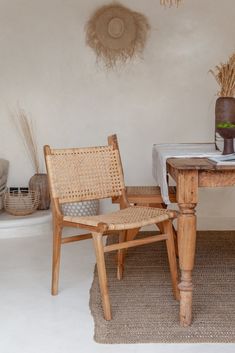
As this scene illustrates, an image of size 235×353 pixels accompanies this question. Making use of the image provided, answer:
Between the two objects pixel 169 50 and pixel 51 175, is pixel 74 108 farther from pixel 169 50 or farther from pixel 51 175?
pixel 51 175

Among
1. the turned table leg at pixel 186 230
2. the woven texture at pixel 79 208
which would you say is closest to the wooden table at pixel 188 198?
the turned table leg at pixel 186 230

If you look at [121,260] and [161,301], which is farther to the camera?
[121,260]

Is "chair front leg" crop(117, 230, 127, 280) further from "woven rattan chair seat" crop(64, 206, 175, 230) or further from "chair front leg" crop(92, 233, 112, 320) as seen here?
"chair front leg" crop(92, 233, 112, 320)

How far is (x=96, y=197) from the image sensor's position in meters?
2.80

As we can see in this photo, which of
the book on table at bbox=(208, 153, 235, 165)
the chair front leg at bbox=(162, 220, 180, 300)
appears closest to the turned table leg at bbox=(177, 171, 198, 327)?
the book on table at bbox=(208, 153, 235, 165)

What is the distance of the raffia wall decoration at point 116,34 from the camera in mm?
4379

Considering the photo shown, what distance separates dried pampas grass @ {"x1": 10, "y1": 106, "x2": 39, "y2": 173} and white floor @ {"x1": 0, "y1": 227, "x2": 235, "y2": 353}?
1153mm

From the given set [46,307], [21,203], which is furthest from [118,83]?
[46,307]

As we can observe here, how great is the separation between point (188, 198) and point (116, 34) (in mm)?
2640

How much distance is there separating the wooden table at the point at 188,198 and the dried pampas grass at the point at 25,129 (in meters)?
2.53

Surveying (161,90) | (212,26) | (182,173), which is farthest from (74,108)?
(182,173)

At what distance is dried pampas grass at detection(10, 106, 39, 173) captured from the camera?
4.53m

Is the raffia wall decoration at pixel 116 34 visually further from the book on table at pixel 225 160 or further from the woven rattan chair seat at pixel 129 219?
the book on table at pixel 225 160

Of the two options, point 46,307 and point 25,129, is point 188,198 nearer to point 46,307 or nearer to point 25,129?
point 46,307
